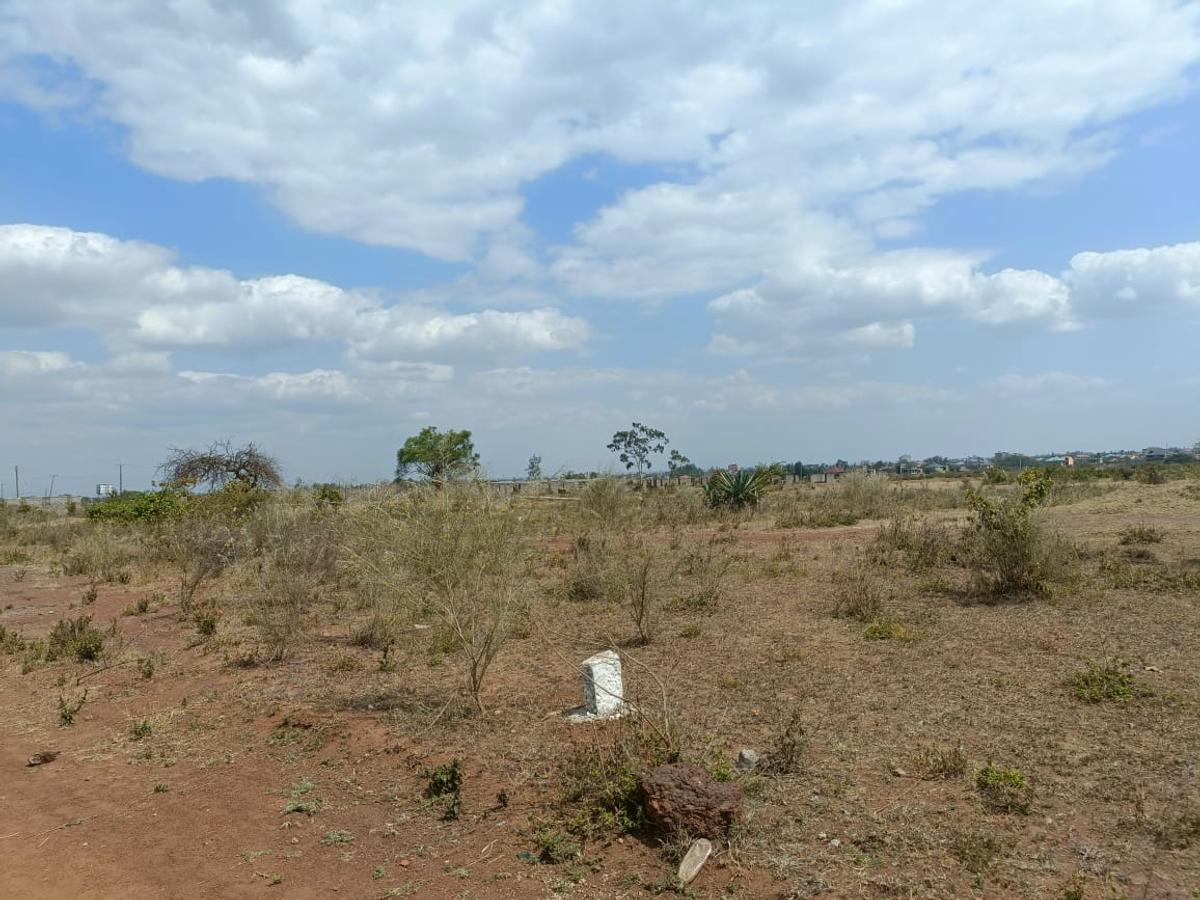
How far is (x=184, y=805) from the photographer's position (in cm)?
587

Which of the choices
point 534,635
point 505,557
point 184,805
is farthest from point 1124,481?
point 184,805

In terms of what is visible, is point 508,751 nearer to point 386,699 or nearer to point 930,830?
point 386,699

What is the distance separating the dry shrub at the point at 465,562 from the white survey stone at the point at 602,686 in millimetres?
940

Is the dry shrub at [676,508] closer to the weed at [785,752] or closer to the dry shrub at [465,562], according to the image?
the dry shrub at [465,562]

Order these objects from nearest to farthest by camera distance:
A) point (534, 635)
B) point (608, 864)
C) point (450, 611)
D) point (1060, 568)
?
point (608, 864)
point (450, 611)
point (534, 635)
point (1060, 568)

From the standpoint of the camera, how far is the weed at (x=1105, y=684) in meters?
6.62

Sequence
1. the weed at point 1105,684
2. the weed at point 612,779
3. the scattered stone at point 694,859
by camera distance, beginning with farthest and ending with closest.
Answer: the weed at point 1105,684 → the weed at point 612,779 → the scattered stone at point 694,859

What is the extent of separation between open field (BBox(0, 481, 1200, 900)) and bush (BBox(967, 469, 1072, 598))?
211mm

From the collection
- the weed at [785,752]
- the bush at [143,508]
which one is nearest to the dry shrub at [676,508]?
the bush at [143,508]

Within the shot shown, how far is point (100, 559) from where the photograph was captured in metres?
18.2

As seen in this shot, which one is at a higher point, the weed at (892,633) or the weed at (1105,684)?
the weed at (892,633)

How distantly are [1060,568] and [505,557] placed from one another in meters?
7.89

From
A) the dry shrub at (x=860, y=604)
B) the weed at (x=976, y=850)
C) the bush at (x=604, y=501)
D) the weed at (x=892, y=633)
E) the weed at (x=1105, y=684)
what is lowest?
the weed at (x=976, y=850)

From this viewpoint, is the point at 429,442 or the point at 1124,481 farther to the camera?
the point at 429,442
